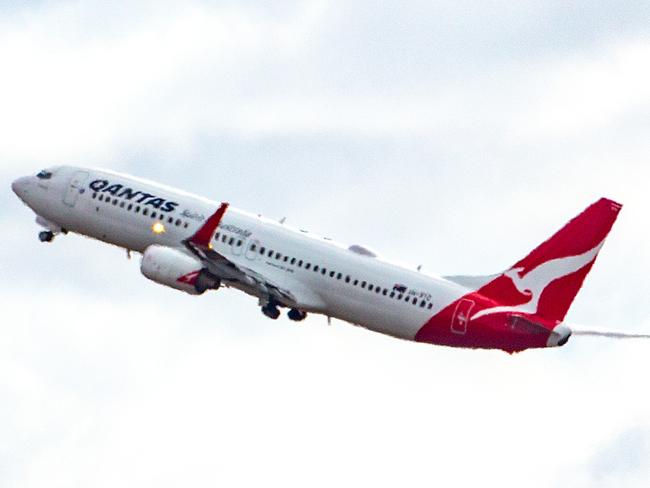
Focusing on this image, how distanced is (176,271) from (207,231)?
3.26 meters

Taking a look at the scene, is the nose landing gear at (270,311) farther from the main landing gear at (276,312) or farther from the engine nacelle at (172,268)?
the engine nacelle at (172,268)

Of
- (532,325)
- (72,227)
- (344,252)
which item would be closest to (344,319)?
(344,252)

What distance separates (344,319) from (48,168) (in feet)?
72.0

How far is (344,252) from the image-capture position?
11156cm

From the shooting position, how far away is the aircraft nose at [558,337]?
106875 mm

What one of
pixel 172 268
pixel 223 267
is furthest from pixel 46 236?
pixel 223 267

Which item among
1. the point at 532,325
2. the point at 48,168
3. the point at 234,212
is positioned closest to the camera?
the point at 532,325

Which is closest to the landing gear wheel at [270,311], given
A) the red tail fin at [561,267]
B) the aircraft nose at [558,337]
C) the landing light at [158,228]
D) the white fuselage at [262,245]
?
the white fuselage at [262,245]

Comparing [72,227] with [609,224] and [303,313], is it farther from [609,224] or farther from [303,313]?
[609,224]

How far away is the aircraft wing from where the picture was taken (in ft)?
360

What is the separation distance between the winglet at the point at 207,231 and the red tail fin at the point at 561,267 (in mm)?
14924

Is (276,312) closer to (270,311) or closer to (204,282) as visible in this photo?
(270,311)

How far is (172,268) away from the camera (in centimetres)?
11169

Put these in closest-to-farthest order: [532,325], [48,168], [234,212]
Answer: [532,325] < [234,212] < [48,168]
